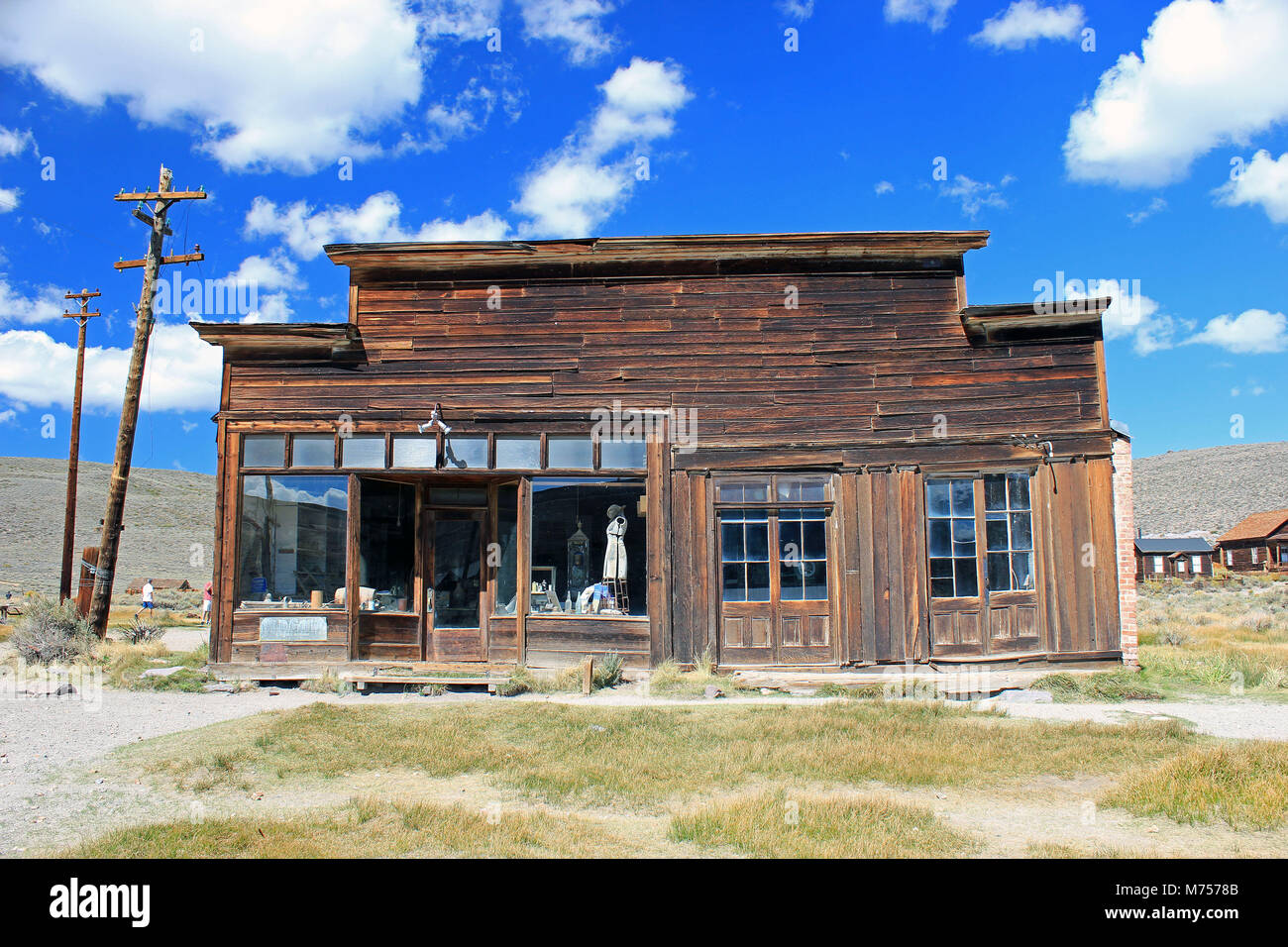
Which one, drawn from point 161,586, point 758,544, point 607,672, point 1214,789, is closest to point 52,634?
point 607,672

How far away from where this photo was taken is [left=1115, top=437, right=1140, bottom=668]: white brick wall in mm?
12266

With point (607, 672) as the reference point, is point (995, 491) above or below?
above

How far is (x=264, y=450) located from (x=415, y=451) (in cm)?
240

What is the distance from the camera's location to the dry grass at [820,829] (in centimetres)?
505

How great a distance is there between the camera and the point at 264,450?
Result: 516 inches

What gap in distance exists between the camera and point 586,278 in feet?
43.3

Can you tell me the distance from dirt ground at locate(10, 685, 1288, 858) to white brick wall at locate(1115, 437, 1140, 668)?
2.94 metres

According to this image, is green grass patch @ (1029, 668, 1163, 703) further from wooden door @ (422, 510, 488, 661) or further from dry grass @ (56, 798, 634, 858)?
wooden door @ (422, 510, 488, 661)

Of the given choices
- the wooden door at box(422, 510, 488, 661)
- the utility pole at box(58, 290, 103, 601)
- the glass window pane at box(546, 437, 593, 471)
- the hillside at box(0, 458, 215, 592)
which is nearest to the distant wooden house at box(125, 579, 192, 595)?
the hillside at box(0, 458, 215, 592)

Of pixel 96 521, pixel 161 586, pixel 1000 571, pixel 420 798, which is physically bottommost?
pixel 420 798

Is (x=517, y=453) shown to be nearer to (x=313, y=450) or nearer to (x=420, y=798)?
(x=313, y=450)
